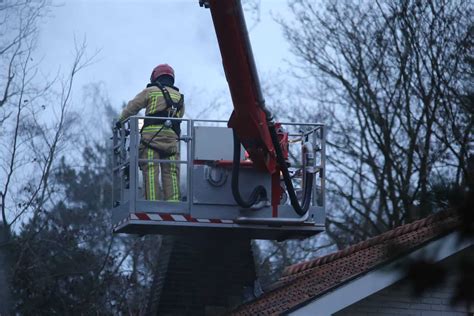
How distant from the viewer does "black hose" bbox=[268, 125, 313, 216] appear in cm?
1238

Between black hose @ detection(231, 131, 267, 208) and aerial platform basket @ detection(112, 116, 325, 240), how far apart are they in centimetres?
8

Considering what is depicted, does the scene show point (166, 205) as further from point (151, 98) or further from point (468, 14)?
point (468, 14)

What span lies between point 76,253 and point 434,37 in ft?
38.3

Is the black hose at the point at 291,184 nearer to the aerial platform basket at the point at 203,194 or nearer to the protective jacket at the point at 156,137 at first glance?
the aerial platform basket at the point at 203,194

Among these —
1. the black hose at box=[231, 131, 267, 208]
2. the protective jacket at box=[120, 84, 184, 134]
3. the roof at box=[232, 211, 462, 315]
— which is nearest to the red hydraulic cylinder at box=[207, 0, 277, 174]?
the black hose at box=[231, 131, 267, 208]

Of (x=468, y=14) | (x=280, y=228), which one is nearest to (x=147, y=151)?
(x=280, y=228)

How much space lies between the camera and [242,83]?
37.2 ft

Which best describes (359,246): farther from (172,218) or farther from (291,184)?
(172,218)

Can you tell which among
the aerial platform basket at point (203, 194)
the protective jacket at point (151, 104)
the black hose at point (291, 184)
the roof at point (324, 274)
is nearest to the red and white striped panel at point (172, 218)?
the aerial platform basket at point (203, 194)

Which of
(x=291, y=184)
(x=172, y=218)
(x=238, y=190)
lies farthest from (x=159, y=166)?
(x=291, y=184)

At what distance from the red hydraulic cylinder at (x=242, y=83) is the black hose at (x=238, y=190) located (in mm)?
137

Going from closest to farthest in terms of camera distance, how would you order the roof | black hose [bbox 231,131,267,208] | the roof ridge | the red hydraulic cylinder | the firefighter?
the red hydraulic cylinder < the roof < black hose [bbox 231,131,267,208] < the firefighter < the roof ridge

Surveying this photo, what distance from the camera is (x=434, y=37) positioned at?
21.9 meters

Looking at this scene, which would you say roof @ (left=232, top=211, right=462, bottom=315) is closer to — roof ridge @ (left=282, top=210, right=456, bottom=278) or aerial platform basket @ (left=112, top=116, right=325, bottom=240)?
roof ridge @ (left=282, top=210, right=456, bottom=278)
